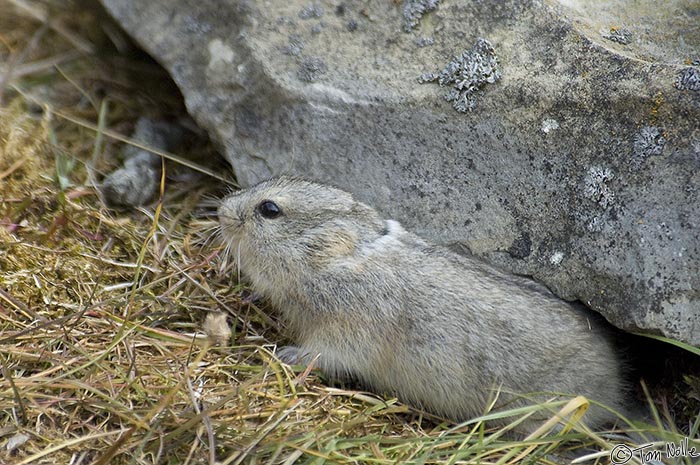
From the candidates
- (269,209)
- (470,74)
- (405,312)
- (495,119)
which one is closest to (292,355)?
(405,312)

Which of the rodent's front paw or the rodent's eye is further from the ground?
the rodent's eye

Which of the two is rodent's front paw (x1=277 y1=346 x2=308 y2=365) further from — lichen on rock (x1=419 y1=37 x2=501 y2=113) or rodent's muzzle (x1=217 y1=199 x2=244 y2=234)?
lichen on rock (x1=419 y1=37 x2=501 y2=113)

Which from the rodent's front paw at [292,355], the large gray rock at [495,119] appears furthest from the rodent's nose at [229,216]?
the rodent's front paw at [292,355]

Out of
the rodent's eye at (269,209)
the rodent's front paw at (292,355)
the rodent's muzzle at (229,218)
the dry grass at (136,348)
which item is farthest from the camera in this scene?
the rodent's muzzle at (229,218)

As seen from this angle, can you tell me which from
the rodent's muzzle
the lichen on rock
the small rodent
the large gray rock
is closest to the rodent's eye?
the small rodent

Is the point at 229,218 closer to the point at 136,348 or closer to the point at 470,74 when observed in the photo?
the point at 136,348

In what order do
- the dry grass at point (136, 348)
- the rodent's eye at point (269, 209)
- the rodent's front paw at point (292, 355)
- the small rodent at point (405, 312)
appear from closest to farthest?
the dry grass at point (136, 348)
the small rodent at point (405, 312)
the rodent's front paw at point (292, 355)
the rodent's eye at point (269, 209)

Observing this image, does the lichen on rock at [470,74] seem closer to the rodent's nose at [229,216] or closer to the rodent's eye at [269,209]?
the rodent's eye at [269,209]
